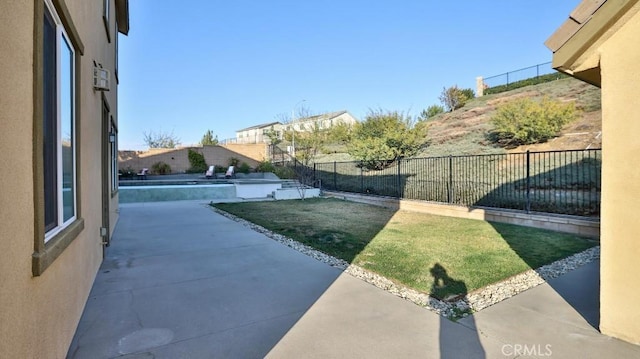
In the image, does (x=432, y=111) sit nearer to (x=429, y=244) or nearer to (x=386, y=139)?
(x=386, y=139)

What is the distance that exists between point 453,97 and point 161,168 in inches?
1130

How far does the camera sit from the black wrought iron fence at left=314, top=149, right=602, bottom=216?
9.06 meters

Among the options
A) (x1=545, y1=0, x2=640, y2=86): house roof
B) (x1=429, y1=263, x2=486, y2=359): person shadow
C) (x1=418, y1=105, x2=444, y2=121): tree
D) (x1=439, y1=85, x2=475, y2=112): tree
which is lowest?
(x1=429, y1=263, x2=486, y2=359): person shadow

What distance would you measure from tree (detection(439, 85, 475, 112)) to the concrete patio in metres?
33.4

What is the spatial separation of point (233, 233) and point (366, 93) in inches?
1091

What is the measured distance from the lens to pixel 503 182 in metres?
11.7

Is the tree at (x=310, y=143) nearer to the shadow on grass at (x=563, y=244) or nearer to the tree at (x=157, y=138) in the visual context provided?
the shadow on grass at (x=563, y=244)

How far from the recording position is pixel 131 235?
26.3 feet

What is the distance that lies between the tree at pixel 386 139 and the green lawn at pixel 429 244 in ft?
27.2

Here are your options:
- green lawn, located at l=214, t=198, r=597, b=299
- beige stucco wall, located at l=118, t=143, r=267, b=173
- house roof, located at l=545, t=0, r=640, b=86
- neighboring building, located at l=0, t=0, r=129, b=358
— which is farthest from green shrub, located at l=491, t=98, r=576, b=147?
neighboring building, located at l=0, t=0, r=129, b=358

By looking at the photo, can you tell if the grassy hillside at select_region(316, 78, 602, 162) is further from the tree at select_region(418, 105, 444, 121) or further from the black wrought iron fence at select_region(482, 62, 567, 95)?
the tree at select_region(418, 105, 444, 121)

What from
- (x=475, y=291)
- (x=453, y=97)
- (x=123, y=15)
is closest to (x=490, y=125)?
(x=453, y=97)

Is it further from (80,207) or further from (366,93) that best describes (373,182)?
(366,93)

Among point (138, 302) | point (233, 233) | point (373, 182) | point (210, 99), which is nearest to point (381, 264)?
point (138, 302)
